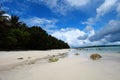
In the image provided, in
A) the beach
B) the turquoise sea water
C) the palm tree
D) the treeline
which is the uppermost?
the palm tree

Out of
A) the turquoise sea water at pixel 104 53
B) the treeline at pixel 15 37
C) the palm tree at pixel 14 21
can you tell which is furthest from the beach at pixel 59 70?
the palm tree at pixel 14 21

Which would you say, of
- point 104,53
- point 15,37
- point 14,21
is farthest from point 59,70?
point 14,21

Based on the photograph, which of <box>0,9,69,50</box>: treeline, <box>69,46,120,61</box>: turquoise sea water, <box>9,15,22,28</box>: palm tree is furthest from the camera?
<box>9,15,22,28</box>: palm tree

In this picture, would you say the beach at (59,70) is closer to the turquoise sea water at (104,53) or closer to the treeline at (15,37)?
the turquoise sea water at (104,53)

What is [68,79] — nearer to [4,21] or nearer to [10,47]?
[4,21]

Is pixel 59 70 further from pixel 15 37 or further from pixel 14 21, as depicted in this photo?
pixel 14 21

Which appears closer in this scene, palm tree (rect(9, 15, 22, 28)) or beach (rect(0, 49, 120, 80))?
beach (rect(0, 49, 120, 80))

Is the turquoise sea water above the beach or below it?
above

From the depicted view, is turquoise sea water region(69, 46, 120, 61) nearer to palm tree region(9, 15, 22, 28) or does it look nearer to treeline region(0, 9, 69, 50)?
treeline region(0, 9, 69, 50)

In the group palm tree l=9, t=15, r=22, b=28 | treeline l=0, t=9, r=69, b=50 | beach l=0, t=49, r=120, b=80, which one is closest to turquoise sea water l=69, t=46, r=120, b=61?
beach l=0, t=49, r=120, b=80

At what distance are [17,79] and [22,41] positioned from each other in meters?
40.1

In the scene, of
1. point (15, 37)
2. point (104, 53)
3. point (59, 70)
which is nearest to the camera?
point (59, 70)

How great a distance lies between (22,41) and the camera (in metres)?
45.0

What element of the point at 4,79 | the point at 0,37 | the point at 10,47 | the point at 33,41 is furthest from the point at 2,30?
the point at 4,79
